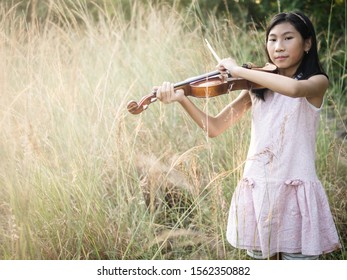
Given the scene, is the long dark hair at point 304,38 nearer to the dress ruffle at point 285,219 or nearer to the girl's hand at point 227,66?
the girl's hand at point 227,66

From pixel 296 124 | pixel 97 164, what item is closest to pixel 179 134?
pixel 97 164

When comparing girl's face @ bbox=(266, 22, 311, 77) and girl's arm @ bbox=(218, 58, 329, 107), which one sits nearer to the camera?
girl's arm @ bbox=(218, 58, 329, 107)

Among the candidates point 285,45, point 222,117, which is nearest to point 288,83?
point 285,45

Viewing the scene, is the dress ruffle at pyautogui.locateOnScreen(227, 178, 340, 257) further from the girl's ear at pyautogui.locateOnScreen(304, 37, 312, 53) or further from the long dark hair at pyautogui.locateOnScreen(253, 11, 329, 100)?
the girl's ear at pyautogui.locateOnScreen(304, 37, 312, 53)

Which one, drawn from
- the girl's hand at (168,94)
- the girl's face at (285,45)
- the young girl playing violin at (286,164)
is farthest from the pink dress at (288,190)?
the girl's hand at (168,94)

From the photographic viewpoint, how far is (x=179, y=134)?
9.99 feet

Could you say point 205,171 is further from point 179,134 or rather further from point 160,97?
point 160,97

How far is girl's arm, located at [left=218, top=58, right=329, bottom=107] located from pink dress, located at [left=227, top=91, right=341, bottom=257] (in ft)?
0.16

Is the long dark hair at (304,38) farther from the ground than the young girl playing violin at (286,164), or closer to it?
farther from the ground

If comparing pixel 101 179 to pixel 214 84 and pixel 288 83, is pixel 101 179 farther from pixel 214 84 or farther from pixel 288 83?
pixel 288 83

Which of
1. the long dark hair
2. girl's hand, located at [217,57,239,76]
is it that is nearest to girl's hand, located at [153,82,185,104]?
girl's hand, located at [217,57,239,76]

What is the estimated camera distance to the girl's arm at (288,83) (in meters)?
1.79

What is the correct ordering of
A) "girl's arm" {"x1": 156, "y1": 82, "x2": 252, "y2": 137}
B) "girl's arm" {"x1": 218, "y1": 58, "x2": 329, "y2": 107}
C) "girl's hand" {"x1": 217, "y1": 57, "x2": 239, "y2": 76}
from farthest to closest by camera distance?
"girl's arm" {"x1": 156, "y1": 82, "x2": 252, "y2": 137} → "girl's hand" {"x1": 217, "y1": 57, "x2": 239, "y2": 76} → "girl's arm" {"x1": 218, "y1": 58, "x2": 329, "y2": 107}

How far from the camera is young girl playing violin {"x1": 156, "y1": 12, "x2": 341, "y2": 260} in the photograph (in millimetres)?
1890
